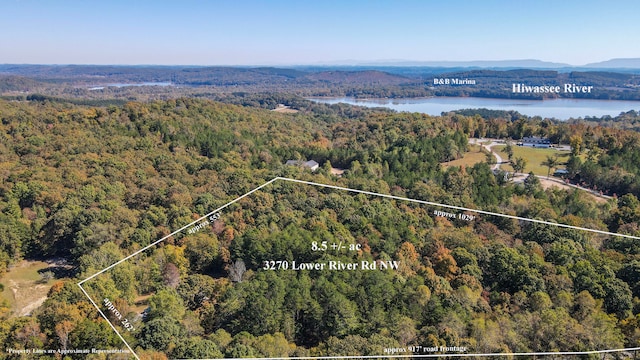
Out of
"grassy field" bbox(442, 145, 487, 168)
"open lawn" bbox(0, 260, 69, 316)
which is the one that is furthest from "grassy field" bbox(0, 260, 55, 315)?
"grassy field" bbox(442, 145, 487, 168)

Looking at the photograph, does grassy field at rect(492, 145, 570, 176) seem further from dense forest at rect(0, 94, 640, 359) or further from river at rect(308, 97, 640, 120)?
river at rect(308, 97, 640, 120)

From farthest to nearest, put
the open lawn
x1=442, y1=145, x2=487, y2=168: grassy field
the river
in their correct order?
the river < x1=442, y1=145, x2=487, y2=168: grassy field < the open lawn

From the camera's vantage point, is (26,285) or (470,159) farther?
(470,159)

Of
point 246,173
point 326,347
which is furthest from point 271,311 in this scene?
point 246,173

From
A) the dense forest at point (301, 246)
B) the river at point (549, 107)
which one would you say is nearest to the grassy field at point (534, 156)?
the dense forest at point (301, 246)

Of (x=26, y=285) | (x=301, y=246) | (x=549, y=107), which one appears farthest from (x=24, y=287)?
(x=549, y=107)

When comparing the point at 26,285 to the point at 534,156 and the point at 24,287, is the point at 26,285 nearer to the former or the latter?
the point at 24,287

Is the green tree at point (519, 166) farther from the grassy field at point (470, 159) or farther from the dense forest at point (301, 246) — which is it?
the grassy field at point (470, 159)
